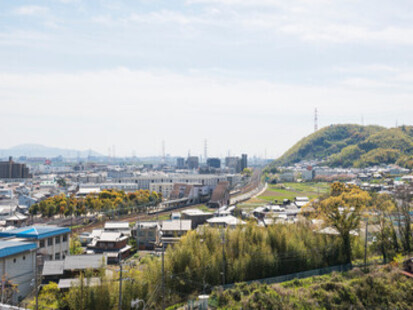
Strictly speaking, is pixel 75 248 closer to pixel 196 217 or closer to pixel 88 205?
pixel 196 217

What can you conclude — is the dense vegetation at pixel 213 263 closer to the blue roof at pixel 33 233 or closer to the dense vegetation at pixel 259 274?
the dense vegetation at pixel 259 274

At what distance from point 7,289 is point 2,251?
91 cm

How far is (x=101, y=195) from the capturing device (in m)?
23.3

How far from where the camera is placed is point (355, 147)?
56688 millimetres

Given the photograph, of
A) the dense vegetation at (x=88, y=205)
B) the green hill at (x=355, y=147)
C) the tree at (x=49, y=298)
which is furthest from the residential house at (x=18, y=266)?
the green hill at (x=355, y=147)

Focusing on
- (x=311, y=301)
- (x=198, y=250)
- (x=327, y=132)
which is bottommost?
(x=311, y=301)

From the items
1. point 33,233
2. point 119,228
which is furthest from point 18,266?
point 119,228

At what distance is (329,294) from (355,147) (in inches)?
2060

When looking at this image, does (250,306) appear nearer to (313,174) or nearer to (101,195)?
(101,195)

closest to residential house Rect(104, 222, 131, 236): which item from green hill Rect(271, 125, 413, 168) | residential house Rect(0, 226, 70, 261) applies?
residential house Rect(0, 226, 70, 261)

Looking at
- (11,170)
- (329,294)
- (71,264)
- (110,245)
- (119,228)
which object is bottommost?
(329,294)

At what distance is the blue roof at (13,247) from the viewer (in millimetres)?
7922

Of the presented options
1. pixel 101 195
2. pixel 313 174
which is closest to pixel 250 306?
pixel 101 195

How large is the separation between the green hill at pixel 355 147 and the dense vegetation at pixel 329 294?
113ft
